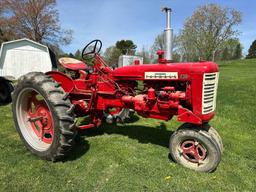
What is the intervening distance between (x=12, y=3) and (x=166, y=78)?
1422 inches

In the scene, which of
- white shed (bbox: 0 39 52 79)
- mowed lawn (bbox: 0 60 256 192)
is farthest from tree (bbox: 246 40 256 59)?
mowed lawn (bbox: 0 60 256 192)

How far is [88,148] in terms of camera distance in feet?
15.1

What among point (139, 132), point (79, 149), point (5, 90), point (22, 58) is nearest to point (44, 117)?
point (79, 149)

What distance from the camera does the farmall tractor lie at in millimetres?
3744

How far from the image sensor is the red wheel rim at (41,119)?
4434 millimetres

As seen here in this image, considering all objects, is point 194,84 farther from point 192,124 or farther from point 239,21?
point 239,21

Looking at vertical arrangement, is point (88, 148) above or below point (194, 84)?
below

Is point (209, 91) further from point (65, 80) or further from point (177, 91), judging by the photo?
point (65, 80)

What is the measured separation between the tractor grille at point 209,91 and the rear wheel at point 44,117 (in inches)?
74.2

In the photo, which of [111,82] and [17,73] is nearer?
[111,82]

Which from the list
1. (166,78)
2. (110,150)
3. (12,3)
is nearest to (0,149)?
(110,150)

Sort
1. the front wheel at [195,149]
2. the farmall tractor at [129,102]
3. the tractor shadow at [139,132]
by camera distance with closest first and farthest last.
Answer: the front wheel at [195,149], the farmall tractor at [129,102], the tractor shadow at [139,132]

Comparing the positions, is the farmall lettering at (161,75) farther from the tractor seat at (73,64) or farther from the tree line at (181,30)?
the tree line at (181,30)

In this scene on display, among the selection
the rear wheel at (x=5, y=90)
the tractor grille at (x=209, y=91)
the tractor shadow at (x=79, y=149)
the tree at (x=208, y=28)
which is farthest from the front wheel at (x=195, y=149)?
the tree at (x=208, y=28)
